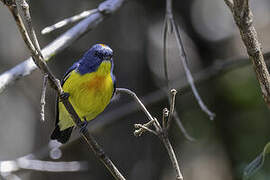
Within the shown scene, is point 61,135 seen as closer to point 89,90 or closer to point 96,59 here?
point 89,90

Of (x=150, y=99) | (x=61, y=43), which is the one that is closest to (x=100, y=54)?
(x=61, y=43)

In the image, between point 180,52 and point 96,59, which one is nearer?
point 180,52

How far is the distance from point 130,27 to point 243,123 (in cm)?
195

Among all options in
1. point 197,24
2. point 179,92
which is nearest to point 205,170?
point 179,92

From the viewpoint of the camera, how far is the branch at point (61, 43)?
Result: 311cm

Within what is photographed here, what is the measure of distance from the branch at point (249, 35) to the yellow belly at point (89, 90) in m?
1.86

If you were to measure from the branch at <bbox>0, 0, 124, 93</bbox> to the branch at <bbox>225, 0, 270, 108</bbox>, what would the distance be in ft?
5.34

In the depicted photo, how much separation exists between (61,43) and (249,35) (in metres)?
1.69

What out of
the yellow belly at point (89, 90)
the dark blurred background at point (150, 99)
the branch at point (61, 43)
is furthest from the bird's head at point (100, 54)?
the dark blurred background at point (150, 99)

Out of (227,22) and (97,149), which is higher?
(97,149)

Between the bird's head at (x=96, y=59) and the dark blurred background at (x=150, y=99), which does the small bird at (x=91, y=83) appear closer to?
the bird's head at (x=96, y=59)

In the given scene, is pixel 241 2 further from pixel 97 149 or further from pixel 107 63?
pixel 107 63

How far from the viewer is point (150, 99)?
16.6ft

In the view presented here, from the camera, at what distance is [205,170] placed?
5562mm
